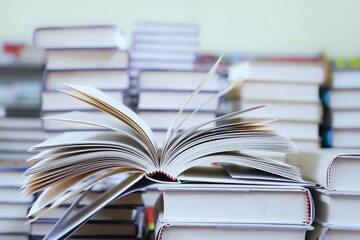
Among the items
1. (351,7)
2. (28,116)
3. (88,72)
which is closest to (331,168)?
(88,72)

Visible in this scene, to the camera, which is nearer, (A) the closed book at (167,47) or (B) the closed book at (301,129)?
(B) the closed book at (301,129)

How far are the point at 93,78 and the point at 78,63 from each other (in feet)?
0.16

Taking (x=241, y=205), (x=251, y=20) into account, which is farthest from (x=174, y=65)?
(x=241, y=205)

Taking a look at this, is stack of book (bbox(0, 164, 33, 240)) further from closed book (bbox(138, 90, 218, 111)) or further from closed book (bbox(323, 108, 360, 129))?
closed book (bbox(323, 108, 360, 129))

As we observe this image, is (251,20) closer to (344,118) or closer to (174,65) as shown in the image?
(174,65)

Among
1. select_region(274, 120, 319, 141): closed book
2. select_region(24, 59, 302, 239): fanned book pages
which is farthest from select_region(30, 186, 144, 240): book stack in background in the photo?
select_region(274, 120, 319, 141): closed book

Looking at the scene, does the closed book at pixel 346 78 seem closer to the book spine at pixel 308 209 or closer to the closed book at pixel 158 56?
the closed book at pixel 158 56

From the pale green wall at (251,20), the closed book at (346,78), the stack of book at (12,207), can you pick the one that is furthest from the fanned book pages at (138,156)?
the pale green wall at (251,20)

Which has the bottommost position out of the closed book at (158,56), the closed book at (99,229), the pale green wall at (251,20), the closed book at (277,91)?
the closed book at (99,229)

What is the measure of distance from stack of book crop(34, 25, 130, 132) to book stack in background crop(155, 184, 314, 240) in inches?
17.7

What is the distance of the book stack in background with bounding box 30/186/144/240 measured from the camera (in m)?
0.63

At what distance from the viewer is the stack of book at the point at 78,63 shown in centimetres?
89

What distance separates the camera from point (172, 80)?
0.91 m

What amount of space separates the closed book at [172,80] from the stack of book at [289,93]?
0.11 metres
